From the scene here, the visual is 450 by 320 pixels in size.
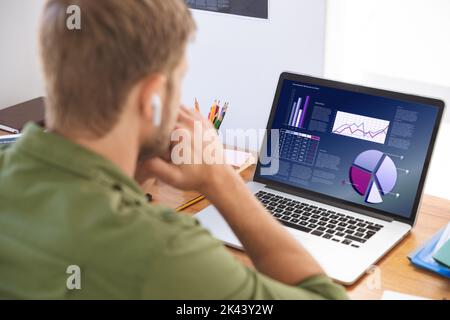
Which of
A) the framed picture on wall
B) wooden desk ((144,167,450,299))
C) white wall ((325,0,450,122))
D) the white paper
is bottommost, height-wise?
wooden desk ((144,167,450,299))

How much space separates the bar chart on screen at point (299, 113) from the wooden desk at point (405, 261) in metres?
0.29

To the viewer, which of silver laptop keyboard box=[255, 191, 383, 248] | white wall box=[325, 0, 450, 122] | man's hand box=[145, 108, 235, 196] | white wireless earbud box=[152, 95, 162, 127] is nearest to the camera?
white wireless earbud box=[152, 95, 162, 127]

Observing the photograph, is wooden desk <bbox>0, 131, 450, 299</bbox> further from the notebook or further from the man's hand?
the man's hand

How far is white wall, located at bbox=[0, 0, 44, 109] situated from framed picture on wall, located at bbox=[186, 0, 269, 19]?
0.53 m

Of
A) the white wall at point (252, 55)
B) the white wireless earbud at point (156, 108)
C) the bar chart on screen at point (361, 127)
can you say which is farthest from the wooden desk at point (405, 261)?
the white wall at point (252, 55)

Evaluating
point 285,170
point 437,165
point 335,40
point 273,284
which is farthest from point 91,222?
point 437,165

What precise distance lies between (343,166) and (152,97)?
0.74 meters

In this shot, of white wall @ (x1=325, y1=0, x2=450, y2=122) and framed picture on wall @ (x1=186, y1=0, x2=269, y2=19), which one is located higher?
framed picture on wall @ (x1=186, y1=0, x2=269, y2=19)

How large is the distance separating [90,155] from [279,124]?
0.82 m

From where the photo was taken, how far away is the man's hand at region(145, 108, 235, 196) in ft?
4.32

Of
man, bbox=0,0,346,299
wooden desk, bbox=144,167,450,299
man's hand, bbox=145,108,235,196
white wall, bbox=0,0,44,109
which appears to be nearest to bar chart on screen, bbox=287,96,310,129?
wooden desk, bbox=144,167,450,299

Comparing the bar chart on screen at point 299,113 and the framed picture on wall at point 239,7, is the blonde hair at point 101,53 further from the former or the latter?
the framed picture on wall at point 239,7

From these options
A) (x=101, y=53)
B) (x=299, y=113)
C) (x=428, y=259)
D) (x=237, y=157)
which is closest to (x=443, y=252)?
(x=428, y=259)

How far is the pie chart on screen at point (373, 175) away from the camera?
1.59 metres
